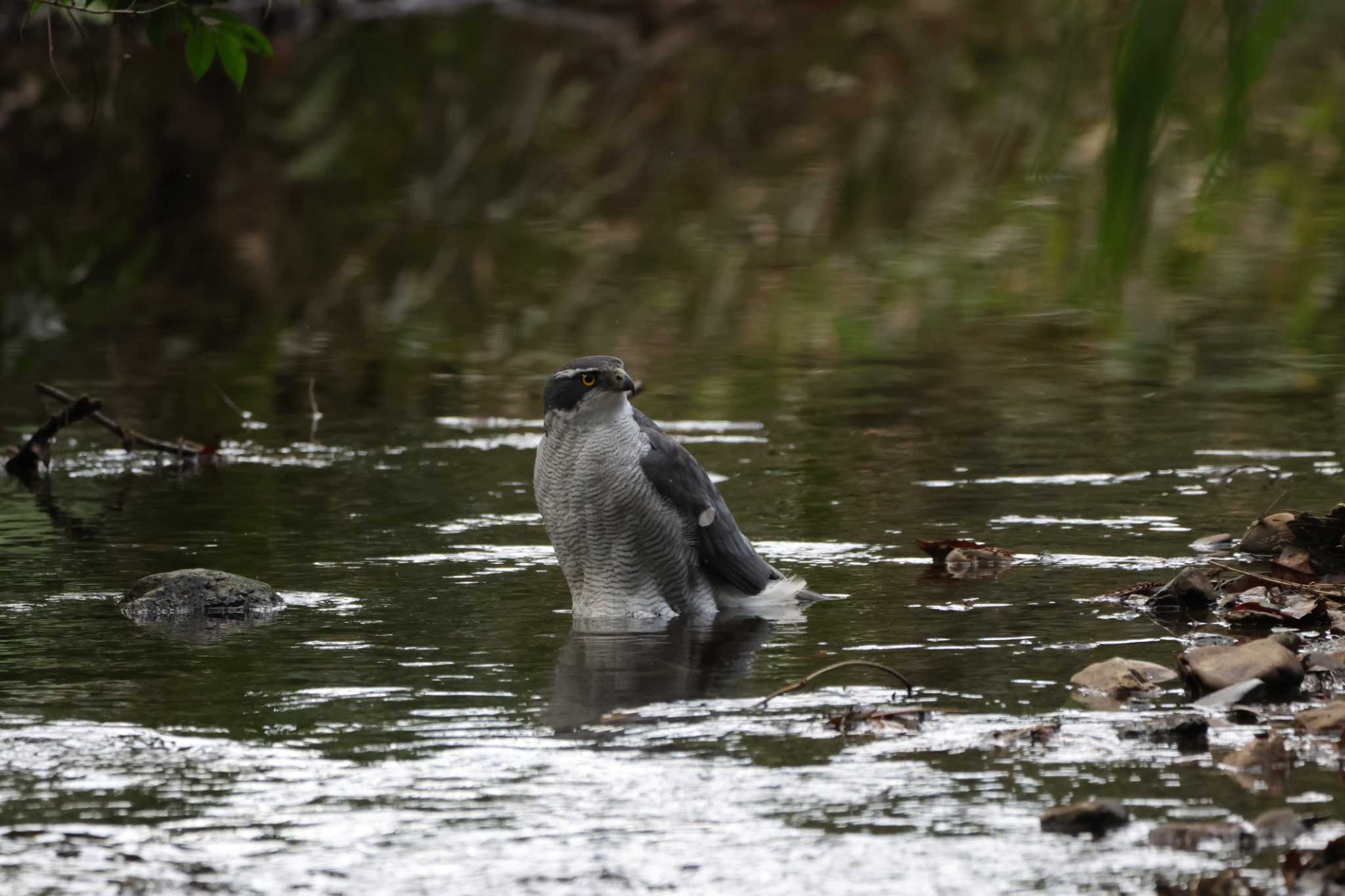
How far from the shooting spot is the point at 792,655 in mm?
6750

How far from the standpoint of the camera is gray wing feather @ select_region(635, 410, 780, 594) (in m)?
7.46

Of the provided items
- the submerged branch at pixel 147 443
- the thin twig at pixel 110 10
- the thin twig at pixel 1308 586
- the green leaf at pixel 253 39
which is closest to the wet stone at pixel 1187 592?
the thin twig at pixel 1308 586

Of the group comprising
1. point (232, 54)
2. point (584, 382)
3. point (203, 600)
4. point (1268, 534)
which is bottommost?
point (203, 600)

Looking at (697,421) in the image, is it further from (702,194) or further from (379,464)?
(702,194)

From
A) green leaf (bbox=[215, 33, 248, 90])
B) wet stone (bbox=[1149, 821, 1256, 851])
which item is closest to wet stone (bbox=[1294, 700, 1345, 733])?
wet stone (bbox=[1149, 821, 1256, 851])

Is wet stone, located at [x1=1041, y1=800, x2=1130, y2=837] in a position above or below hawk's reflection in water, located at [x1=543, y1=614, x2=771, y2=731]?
below

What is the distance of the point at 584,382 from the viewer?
731 centimetres

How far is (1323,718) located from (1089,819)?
111 cm

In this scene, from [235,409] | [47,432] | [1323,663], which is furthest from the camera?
[235,409]

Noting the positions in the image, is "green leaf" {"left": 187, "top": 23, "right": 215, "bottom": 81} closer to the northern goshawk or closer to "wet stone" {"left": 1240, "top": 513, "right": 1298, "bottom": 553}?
the northern goshawk

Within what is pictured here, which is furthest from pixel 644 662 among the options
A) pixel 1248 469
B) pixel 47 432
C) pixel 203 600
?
pixel 47 432

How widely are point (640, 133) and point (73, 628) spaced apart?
19.0 metres

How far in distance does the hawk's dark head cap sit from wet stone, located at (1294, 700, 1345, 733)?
111 inches

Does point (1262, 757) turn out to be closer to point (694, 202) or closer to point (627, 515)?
point (627, 515)
